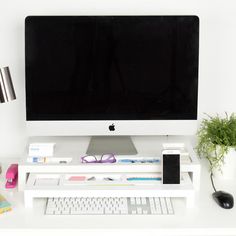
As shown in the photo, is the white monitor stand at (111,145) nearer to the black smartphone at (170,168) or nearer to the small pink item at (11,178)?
the black smartphone at (170,168)

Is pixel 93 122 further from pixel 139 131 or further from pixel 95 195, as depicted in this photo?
pixel 95 195

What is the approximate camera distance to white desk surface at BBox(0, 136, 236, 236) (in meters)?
1.37

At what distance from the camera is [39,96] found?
170cm

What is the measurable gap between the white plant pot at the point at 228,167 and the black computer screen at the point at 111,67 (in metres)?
0.20

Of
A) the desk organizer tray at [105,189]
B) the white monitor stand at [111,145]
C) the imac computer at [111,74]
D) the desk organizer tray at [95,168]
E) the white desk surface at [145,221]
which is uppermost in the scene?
the imac computer at [111,74]

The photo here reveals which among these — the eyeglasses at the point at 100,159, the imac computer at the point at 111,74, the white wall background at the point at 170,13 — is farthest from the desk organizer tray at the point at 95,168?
the white wall background at the point at 170,13

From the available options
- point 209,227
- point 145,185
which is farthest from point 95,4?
point 209,227

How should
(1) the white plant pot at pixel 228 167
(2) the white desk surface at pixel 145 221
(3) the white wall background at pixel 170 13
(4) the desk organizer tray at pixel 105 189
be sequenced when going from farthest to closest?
(3) the white wall background at pixel 170 13 < (1) the white plant pot at pixel 228 167 < (4) the desk organizer tray at pixel 105 189 < (2) the white desk surface at pixel 145 221

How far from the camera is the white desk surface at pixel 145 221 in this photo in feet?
4.48

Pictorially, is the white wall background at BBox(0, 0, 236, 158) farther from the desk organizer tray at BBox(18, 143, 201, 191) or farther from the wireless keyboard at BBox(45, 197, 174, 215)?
the wireless keyboard at BBox(45, 197, 174, 215)

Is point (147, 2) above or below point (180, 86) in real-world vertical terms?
above

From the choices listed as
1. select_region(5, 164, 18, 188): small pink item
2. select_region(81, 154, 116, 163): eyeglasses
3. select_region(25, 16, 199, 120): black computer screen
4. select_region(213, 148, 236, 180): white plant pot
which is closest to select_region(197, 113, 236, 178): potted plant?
select_region(213, 148, 236, 180): white plant pot

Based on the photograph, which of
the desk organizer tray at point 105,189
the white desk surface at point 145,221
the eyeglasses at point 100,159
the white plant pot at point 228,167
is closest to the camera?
the white desk surface at point 145,221

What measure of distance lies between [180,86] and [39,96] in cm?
54
